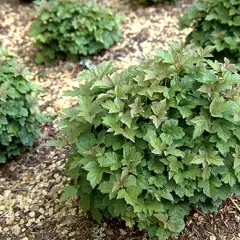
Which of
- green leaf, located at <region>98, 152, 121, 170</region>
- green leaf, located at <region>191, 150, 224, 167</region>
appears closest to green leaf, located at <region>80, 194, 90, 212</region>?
green leaf, located at <region>98, 152, 121, 170</region>

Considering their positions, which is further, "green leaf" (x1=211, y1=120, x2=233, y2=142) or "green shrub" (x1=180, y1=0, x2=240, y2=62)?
"green shrub" (x1=180, y1=0, x2=240, y2=62)

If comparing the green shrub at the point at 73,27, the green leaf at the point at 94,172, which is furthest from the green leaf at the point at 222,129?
the green shrub at the point at 73,27

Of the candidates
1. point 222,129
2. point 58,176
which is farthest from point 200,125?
point 58,176

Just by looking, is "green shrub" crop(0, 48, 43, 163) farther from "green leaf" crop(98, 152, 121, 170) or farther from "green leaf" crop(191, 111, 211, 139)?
"green leaf" crop(191, 111, 211, 139)

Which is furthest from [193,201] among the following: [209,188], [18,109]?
[18,109]

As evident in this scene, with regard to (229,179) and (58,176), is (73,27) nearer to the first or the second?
(58,176)

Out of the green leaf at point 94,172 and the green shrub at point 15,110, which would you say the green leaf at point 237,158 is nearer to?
the green leaf at point 94,172
